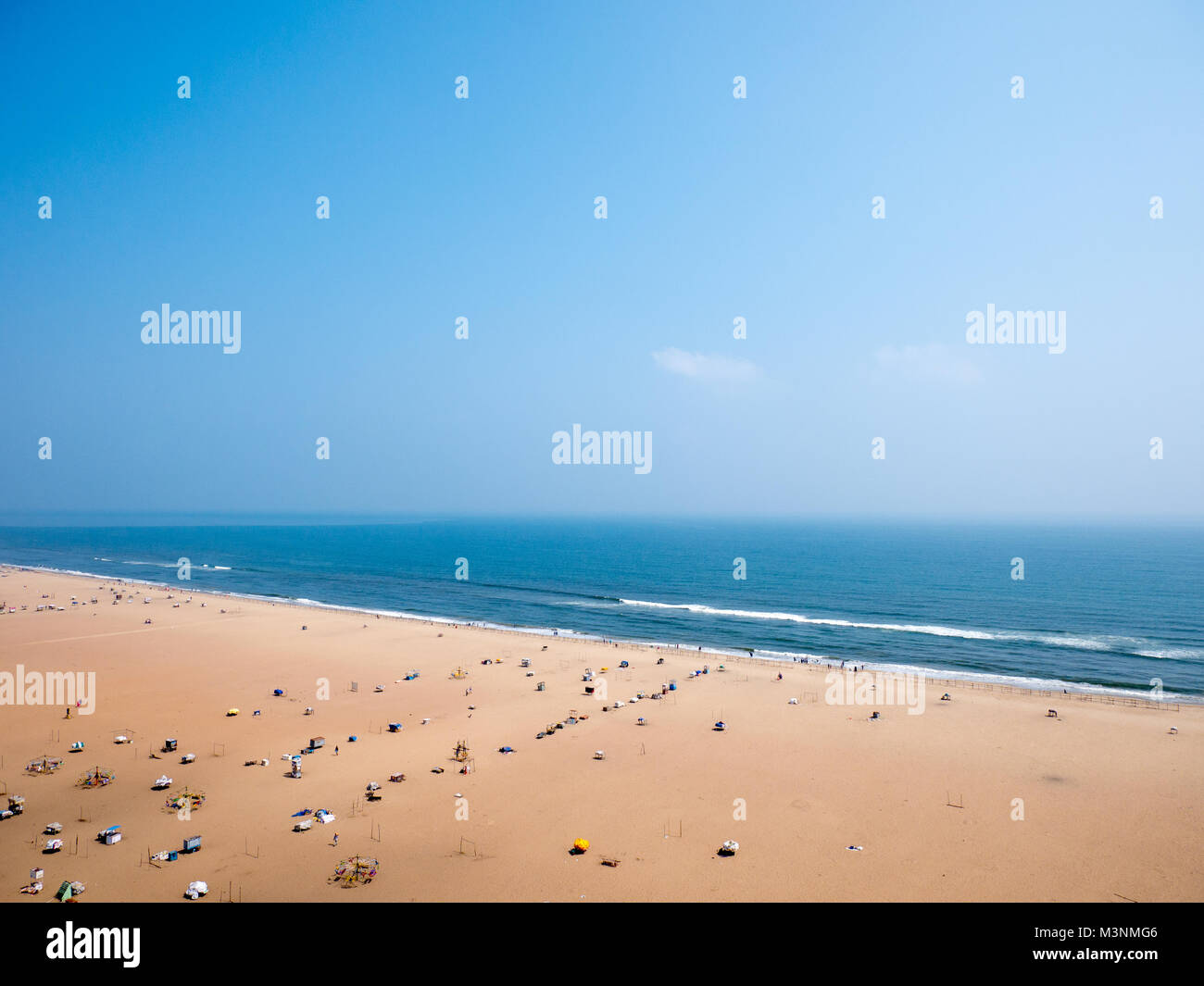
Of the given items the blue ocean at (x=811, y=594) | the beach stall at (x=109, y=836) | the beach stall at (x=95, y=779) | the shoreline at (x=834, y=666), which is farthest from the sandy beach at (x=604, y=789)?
the blue ocean at (x=811, y=594)

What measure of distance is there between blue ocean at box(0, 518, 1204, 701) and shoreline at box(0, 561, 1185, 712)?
75 centimetres

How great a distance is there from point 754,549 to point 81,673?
14426 cm

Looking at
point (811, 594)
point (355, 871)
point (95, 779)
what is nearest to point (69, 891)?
point (355, 871)

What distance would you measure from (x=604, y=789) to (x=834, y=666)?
30644mm

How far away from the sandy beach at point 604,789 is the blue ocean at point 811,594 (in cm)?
1292

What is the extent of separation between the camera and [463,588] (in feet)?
319

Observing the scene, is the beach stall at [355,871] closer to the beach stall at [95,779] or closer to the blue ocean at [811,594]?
the beach stall at [95,779]

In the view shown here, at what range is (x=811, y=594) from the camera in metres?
88.9

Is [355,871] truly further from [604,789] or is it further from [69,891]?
[604,789]

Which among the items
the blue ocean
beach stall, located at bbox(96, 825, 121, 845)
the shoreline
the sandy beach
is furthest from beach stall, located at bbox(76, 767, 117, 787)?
the blue ocean

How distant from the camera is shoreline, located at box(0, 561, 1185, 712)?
41.5 meters

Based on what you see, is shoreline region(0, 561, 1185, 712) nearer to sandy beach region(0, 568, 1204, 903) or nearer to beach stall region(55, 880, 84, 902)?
sandy beach region(0, 568, 1204, 903)
